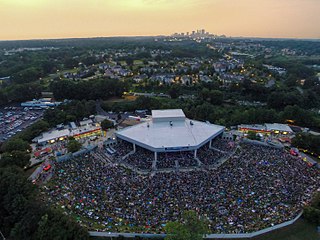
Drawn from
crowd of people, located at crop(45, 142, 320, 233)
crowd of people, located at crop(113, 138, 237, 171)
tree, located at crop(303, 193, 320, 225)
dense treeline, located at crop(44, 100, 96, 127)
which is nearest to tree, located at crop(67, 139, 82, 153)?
crowd of people, located at crop(45, 142, 320, 233)

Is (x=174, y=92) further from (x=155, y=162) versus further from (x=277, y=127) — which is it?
(x=155, y=162)

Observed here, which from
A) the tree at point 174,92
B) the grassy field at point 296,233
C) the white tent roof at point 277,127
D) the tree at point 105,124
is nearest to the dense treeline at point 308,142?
the white tent roof at point 277,127

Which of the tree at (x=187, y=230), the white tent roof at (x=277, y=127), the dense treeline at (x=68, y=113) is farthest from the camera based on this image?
the dense treeline at (x=68, y=113)

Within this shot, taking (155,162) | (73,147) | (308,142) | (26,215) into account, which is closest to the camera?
(26,215)

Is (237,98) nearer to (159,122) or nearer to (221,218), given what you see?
(159,122)

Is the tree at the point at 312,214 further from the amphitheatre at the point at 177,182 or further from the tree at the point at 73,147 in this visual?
the tree at the point at 73,147

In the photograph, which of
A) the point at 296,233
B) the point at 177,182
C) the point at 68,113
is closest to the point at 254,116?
the point at 177,182
